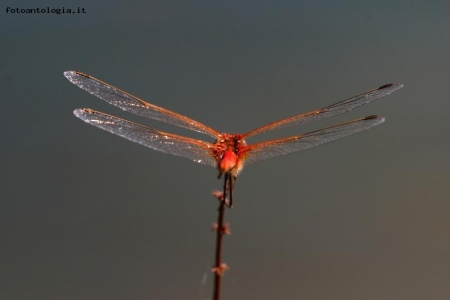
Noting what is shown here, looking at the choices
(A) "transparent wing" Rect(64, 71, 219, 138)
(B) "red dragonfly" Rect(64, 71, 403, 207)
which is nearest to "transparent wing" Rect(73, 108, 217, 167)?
(B) "red dragonfly" Rect(64, 71, 403, 207)

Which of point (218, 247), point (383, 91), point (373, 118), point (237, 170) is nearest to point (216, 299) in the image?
point (218, 247)

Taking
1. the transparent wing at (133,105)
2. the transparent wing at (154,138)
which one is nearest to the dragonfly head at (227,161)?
the transparent wing at (154,138)

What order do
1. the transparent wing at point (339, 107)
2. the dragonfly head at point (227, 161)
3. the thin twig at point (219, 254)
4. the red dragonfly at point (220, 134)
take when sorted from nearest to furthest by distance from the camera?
the thin twig at point (219, 254) < the dragonfly head at point (227, 161) < the red dragonfly at point (220, 134) < the transparent wing at point (339, 107)

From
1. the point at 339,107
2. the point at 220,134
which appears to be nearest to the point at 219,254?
the point at 220,134

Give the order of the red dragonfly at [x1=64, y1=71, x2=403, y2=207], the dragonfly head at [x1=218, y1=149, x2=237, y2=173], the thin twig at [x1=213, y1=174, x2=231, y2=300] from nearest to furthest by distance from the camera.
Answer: the thin twig at [x1=213, y1=174, x2=231, y2=300]
the dragonfly head at [x1=218, y1=149, x2=237, y2=173]
the red dragonfly at [x1=64, y1=71, x2=403, y2=207]

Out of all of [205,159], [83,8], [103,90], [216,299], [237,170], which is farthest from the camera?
[83,8]

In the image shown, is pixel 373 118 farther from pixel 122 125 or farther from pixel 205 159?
pixel 122 125

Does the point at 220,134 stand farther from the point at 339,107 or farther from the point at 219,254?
the point at 219,254

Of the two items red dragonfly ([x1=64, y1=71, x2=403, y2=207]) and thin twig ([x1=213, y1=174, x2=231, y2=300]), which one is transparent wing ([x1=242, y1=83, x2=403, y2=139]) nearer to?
red dragonfly ([x1=64, y1=71, x2=403, y2=207])

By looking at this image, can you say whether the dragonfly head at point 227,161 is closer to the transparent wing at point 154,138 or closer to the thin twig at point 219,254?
the transparent wing at point 154,138
